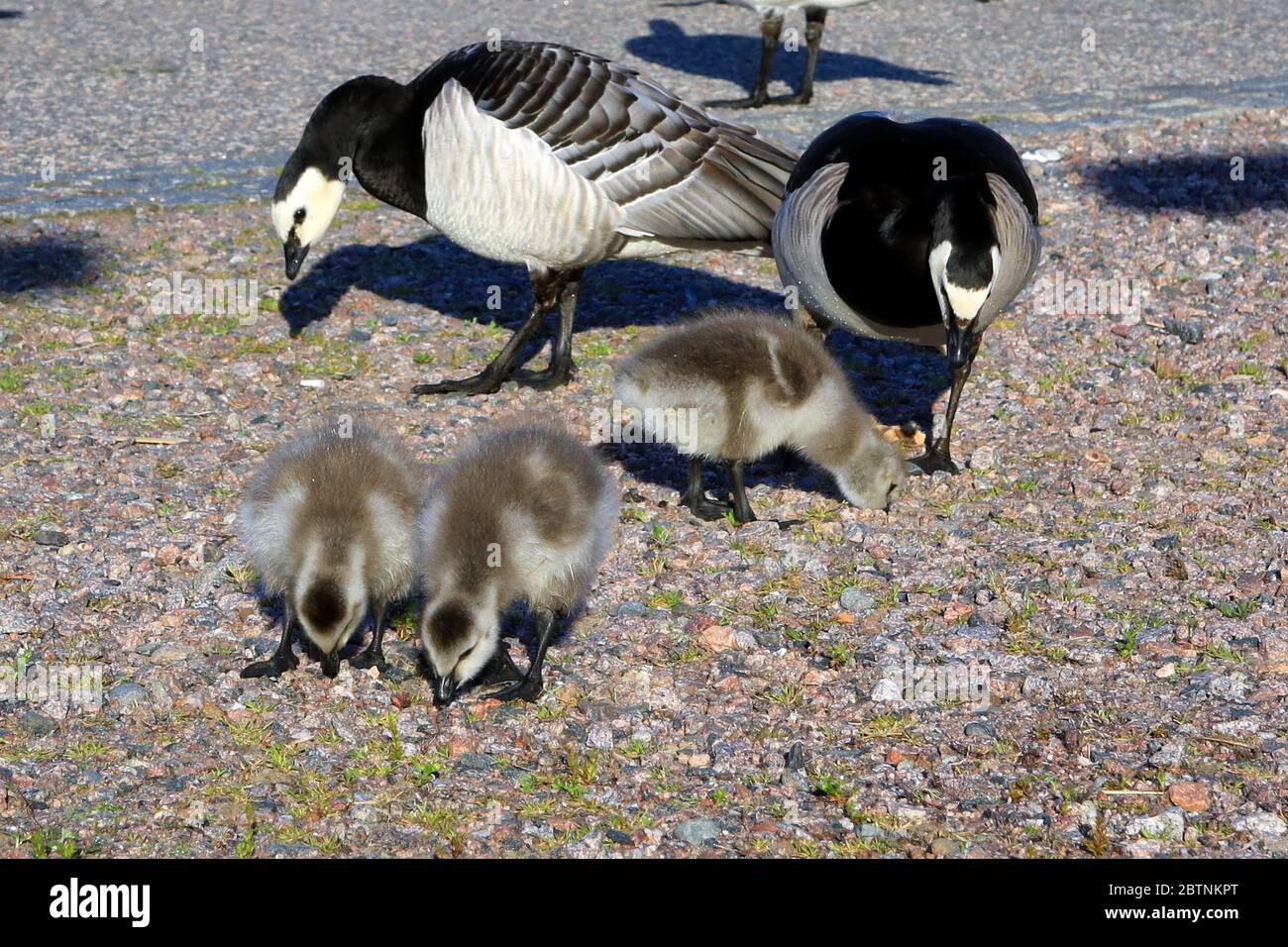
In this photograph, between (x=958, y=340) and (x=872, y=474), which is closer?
(x=958, y=340)

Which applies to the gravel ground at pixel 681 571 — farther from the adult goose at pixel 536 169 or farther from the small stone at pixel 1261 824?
the adult goose at pixel 536 169

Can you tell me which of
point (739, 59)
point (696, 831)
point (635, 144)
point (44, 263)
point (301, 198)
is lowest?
point (696, 831)

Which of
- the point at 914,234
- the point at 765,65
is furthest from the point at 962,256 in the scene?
the point at 765,65

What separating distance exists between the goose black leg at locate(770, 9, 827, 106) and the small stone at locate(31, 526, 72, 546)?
8.42 m

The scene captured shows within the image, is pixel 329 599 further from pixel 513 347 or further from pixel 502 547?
pixel 513 347

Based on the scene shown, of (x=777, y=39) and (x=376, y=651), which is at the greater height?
(x=777, y=39)

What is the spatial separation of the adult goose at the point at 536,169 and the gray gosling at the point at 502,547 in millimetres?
2485

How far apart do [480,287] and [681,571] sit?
3732mm

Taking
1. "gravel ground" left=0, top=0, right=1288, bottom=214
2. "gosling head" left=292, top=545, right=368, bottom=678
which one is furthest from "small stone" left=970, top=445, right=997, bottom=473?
"gravel ground" left=0, top=0, right=1288, bottom=214

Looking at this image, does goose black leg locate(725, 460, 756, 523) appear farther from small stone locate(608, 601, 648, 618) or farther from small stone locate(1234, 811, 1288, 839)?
small stone locate(1234, 811, 1288, 839)

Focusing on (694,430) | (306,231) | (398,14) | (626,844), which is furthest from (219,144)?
(626,844)

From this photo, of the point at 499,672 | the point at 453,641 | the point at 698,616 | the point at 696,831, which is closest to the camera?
the point at 696,831

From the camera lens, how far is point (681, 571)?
218 inches

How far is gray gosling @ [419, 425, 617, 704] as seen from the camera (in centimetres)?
444
